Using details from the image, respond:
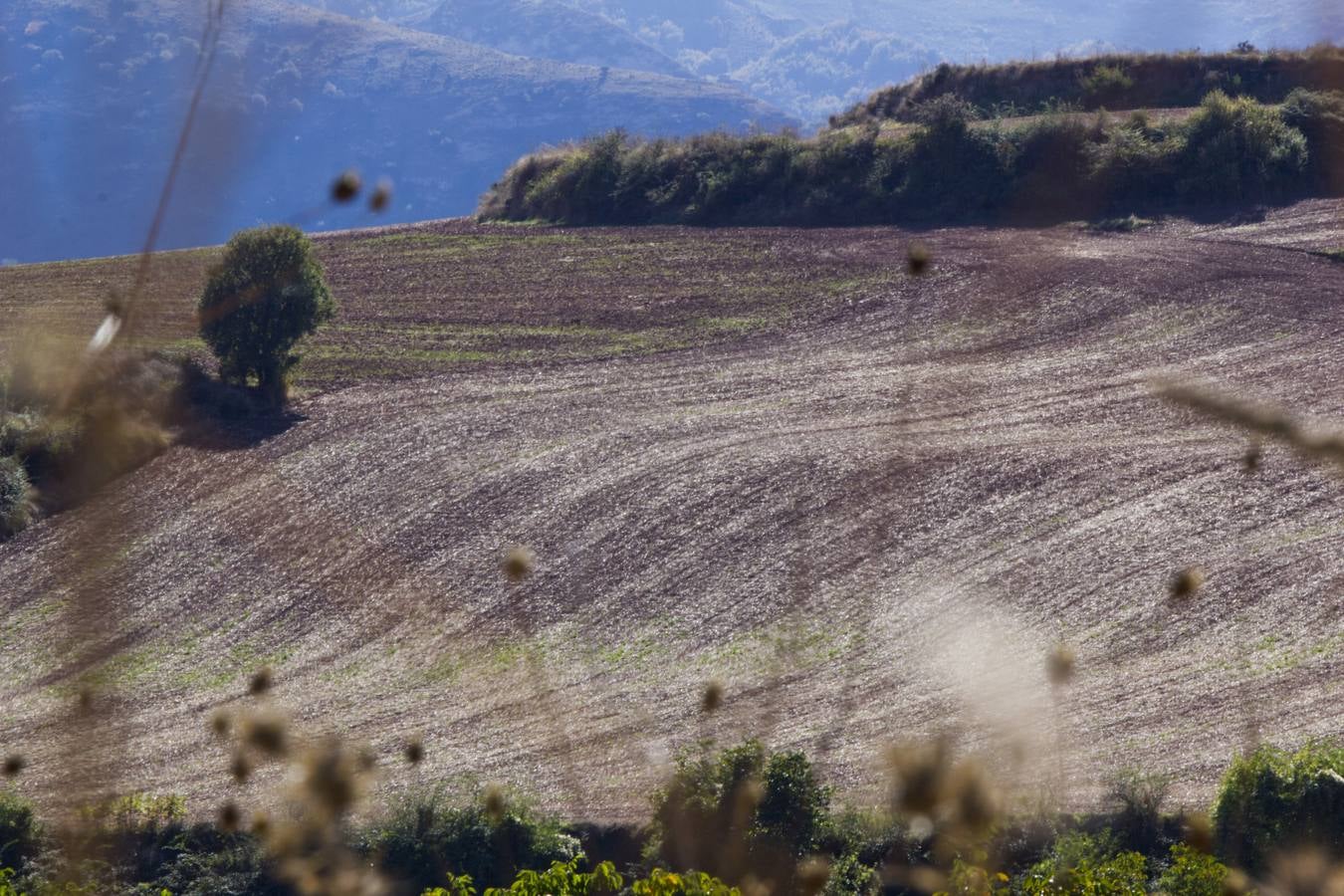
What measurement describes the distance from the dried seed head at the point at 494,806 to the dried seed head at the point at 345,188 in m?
7.09

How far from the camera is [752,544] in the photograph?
19031mm

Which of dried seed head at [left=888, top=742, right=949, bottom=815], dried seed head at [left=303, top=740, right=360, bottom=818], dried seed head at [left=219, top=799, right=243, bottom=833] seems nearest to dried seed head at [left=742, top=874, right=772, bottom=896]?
dried seed head at [left=888, top=742, right=949, bottom=815]

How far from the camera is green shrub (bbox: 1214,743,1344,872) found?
1041cm

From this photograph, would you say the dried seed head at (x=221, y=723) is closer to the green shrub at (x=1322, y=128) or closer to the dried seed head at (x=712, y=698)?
the dried seed head at (x=712, y=698)

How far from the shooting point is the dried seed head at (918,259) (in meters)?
30.2

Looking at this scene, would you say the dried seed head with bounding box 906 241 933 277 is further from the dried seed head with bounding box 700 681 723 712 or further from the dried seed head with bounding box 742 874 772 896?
the dried seed head with bounding box 742 874 772 896

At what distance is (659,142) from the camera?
45.9 m

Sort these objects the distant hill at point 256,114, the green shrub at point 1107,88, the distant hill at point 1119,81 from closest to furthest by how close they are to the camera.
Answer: the distant hill at point 256,114 < the distant hill at point 1119,81 < the green shrub at point 1107,88

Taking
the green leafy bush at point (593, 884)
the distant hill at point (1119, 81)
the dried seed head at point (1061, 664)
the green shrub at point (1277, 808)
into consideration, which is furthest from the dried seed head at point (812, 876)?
the distant hill at point (1119, 81)

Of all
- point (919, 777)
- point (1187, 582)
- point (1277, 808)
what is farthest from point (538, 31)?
point (1277, 808)

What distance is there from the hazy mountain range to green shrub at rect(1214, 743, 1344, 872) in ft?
18.4

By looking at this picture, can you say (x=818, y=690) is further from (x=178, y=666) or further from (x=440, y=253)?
(x=440, y=253)

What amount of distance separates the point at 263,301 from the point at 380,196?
65.8 ft

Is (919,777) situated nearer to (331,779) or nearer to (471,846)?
(471,846)
